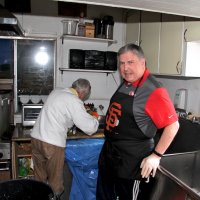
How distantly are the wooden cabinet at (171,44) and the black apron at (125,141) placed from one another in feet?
2.58

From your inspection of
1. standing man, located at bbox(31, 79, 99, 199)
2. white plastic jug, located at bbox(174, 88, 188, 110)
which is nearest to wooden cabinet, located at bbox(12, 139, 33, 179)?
standing man, located at bbox(31, 79, 99, 199)

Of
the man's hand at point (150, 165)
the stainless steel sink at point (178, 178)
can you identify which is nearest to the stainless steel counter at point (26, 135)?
the stainless steel sink at point (178, 178)

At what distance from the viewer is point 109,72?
333 cm

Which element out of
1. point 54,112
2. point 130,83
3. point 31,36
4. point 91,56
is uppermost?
point 31,36

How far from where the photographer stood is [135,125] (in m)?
1.58

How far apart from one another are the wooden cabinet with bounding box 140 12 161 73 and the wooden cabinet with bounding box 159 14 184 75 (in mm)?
76

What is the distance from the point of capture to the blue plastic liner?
230 centimetres

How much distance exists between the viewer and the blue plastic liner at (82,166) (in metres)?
2.30

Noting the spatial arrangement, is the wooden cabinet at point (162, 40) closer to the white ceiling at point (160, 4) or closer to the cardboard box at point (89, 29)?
the cardboard box at point (89, 29)

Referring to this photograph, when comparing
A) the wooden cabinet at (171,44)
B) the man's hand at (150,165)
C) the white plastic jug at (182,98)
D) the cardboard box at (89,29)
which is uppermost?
the cardboard box at (89,29)

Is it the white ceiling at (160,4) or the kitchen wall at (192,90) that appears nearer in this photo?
the white ceiling at (160,4)

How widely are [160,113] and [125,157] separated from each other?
396 millimetres

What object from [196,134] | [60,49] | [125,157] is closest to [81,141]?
[125,157]

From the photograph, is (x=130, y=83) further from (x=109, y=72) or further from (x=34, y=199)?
(x=109, y=72)
